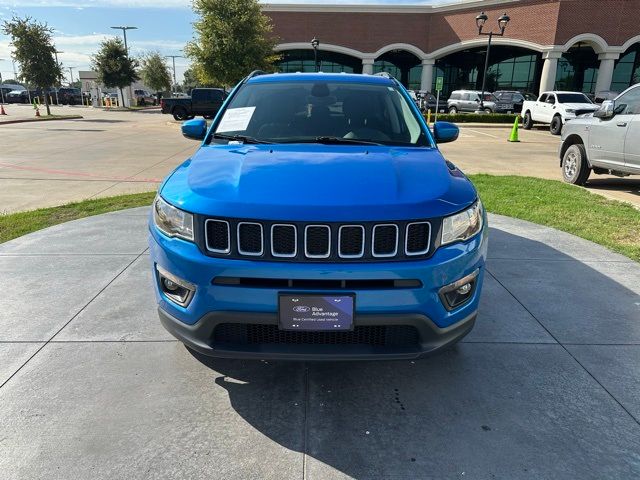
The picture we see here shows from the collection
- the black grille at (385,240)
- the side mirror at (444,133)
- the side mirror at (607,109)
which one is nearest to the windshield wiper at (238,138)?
the black grille at (385,240)

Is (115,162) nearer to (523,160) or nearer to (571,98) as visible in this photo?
(523,160)

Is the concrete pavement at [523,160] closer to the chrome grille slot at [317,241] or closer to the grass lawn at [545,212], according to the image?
the grass lawn at [545,212]

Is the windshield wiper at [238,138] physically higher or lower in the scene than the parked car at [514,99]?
higher

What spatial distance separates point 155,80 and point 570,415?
64101mm

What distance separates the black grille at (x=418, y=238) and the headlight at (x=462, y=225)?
0.11 meters

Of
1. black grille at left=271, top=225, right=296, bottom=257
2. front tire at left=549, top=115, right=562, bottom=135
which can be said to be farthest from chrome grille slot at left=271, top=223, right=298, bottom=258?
front tire at left=549, top=115, right=562, bottom=135

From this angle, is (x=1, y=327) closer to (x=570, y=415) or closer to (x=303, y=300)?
(x=303, y=300)

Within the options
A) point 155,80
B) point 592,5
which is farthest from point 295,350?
point 155,80

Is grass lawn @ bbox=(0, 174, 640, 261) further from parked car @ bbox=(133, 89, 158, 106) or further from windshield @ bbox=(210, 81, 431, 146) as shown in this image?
parked car @ bbox=(133, 89, 158, 106)

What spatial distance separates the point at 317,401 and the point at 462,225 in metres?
1.30

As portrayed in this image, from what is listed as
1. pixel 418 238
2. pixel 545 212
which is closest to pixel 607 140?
pixel 545 212

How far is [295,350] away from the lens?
2402mm

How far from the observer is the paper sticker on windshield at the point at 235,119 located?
3.60 metres

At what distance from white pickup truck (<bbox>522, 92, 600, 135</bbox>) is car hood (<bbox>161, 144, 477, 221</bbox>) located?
67.1 feet
